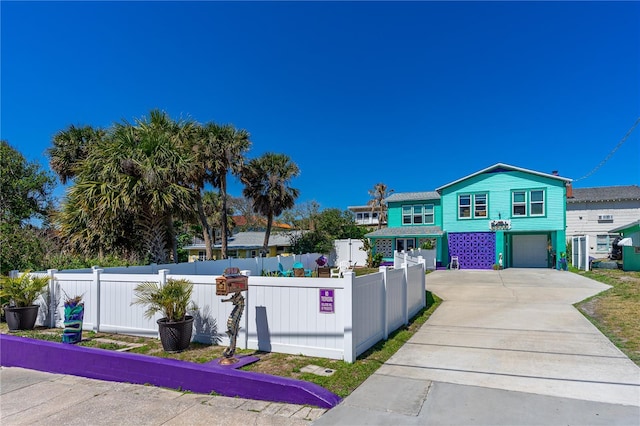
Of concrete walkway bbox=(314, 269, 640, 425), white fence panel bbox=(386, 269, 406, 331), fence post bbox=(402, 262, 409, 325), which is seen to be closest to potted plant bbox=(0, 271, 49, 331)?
white fence panel bbox=(386, 269, 406, 331)

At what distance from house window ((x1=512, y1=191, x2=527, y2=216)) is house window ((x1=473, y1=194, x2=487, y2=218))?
1634 mm

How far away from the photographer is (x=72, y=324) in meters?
6.61

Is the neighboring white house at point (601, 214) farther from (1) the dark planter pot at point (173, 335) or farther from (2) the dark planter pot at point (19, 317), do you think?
(2) the dark planter pot at point (19, 317)

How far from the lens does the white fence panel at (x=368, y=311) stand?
546cm

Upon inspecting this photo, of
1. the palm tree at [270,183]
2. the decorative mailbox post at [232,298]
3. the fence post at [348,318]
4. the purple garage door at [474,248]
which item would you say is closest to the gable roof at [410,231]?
the purple garage door at [474,248]

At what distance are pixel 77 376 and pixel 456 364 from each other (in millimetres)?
5481

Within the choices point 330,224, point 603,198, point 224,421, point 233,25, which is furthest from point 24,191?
point 603,198

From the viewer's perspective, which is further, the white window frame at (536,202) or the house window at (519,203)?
the house window at (519,203)

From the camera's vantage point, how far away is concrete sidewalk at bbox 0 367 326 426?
3.85 metres

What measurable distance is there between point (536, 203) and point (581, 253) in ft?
11.9

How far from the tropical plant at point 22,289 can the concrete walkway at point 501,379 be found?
7167 millimetres

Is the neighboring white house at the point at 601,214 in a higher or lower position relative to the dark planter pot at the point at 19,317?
higher

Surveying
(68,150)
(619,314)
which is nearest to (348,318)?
(619,314)

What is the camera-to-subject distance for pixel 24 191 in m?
18.3
